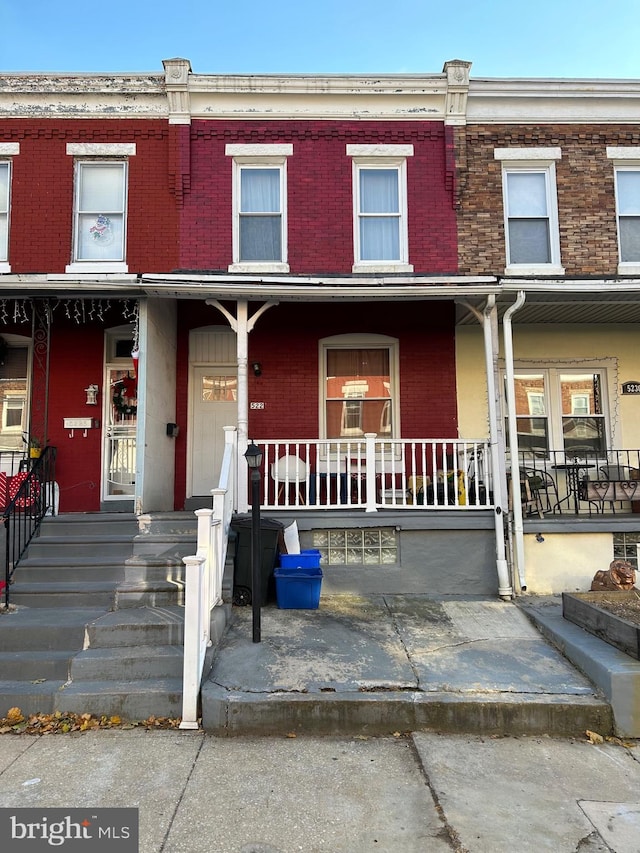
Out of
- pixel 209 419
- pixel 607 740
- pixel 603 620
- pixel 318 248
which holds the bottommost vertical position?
pixel 607 740

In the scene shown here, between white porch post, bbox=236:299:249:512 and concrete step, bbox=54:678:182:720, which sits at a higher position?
white porch post, bbox=236:299:249:512

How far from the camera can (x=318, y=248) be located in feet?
28.4

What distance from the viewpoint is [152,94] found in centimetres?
866

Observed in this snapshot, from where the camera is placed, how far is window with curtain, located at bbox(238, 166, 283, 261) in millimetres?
8719

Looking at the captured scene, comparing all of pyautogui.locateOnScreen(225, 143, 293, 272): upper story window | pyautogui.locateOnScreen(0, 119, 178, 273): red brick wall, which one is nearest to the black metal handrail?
pyautogui.locateOnScreen(0, 119, 178, 273): red brick wall

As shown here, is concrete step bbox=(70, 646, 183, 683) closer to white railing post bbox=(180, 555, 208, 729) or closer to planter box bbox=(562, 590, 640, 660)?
white railing post bbox=(180, 555, 208, 729)

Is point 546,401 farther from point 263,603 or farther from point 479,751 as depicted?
point 479,751

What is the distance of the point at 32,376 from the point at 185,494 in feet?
10.1

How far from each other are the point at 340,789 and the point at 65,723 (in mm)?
2245

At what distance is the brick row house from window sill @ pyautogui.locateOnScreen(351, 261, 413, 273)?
48 millimetres

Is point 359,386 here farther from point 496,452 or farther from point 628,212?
point 628,212

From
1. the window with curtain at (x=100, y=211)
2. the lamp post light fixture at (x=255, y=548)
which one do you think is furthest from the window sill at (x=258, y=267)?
the lamp post light fixture at (x=255, y=548)

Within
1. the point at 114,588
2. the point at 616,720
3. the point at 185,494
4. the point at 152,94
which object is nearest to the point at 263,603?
the point at 114,588

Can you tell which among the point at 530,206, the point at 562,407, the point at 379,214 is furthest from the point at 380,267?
the point at 562,407
